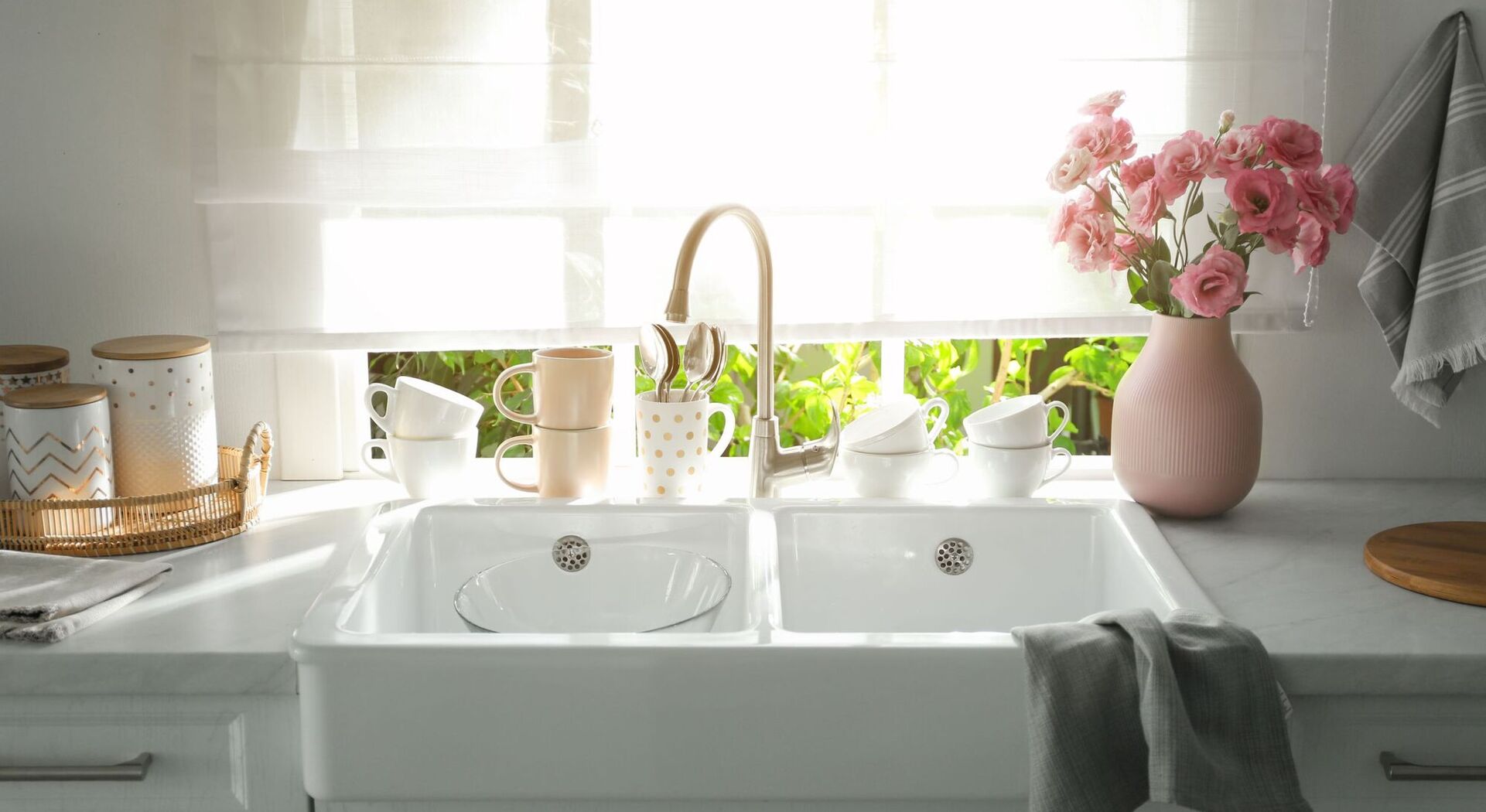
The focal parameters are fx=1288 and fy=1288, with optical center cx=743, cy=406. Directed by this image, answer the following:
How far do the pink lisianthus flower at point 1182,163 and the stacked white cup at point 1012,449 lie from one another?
12.2 inches

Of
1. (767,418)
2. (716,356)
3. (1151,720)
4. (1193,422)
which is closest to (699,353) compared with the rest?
(716,356)

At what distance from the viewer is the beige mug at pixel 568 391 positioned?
5.07ft

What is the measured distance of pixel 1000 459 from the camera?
5.13 ft

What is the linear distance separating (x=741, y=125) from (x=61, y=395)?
2.78 ft

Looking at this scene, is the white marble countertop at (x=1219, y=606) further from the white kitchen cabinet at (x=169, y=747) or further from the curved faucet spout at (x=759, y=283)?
the curved faucet spout at (x=759, y=283)

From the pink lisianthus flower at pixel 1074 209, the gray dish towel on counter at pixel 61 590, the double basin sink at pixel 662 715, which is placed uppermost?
the pink lisianthus flower at pixel 1074 209

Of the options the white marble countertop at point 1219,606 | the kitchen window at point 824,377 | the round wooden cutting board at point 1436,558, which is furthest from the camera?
the kitchen window at point 824,377

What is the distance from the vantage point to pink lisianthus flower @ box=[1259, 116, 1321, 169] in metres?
1.41

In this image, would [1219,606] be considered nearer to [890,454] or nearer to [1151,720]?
[1151,720]

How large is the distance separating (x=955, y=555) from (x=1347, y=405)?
63 cm

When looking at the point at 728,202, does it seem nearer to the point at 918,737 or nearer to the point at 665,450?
the point at 665,450

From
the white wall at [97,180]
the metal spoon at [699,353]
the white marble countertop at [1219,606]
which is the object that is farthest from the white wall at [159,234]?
the metal spoon at [699,353]

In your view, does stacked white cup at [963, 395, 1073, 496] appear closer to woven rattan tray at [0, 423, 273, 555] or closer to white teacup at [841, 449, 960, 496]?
white teacup at [841, 449, 960, 496]

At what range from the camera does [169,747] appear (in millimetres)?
1181
